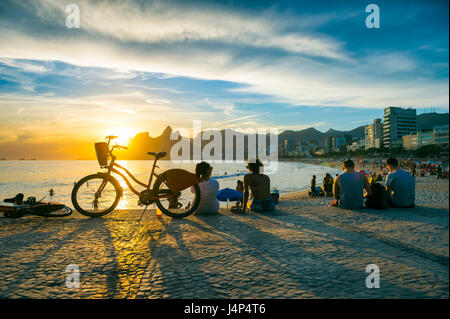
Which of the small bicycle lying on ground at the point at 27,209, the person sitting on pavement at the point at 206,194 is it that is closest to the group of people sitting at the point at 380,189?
the person sitting on pavement at the point at 206,194

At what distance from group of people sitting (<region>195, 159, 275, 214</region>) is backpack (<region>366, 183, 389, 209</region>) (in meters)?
3.02

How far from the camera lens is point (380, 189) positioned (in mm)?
8625

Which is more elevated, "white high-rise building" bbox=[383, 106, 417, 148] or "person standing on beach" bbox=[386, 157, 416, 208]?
"white high-rise building" bbox=[383, 106, 417, 148]

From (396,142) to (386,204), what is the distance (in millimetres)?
201414

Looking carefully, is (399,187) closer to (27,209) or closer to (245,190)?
(245,190)

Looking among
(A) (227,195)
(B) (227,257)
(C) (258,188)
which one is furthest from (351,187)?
(B) (227,257)

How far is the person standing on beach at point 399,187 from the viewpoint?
8.49m

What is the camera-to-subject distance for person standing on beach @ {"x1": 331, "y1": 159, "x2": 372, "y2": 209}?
8.74 metres

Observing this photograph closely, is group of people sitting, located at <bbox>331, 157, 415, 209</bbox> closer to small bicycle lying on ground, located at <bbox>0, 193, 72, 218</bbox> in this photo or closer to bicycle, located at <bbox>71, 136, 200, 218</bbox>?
bicycle, located at <bbox>71, 136, 200, 218</bbox>

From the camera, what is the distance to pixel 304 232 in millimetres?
5965

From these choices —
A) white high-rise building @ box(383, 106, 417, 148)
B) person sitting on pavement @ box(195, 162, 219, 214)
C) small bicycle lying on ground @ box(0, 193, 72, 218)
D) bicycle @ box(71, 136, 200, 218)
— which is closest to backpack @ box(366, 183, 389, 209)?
person sitting on pavement @ box(195, 162, 219, 214)

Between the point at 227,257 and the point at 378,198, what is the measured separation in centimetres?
624

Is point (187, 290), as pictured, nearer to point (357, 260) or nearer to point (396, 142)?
point (357, 260)
